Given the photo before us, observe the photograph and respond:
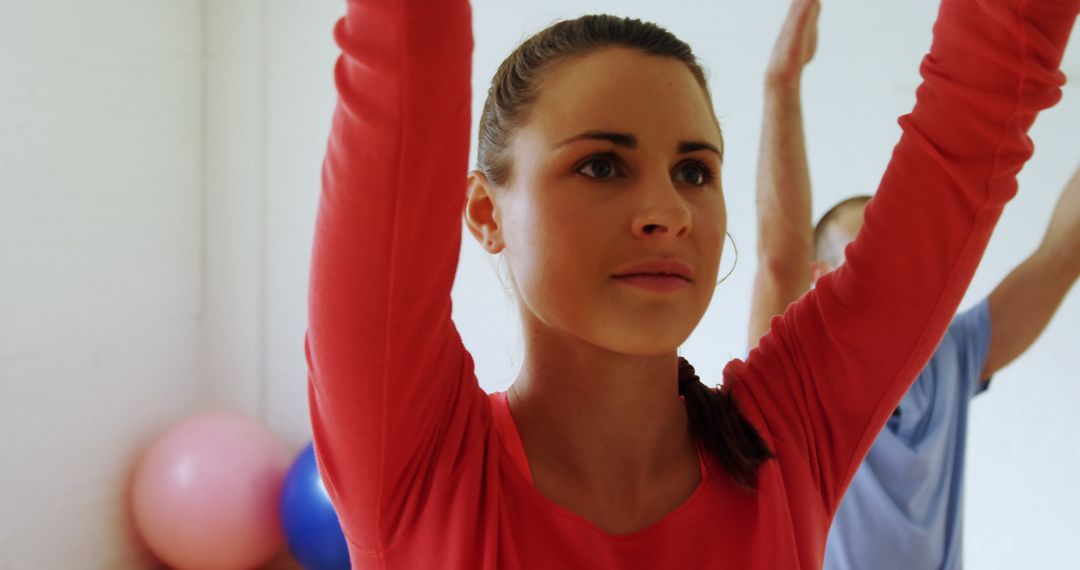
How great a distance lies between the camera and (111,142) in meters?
2.47

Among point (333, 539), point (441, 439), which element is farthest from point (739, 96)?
point (441, 439)

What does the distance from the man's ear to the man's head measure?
3.49ft

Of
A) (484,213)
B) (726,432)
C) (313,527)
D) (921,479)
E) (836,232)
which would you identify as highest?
(836,232)

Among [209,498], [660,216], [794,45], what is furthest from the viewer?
[209,498]

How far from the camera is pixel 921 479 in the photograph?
4.21 ft

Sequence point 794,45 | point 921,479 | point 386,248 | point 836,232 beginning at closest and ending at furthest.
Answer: point 386,248 < point 794,45 < point 921,479 < point 836,232

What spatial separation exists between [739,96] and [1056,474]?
155 centimetres

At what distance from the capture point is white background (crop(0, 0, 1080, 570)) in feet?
7.22

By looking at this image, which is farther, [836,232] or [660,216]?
[836,232]

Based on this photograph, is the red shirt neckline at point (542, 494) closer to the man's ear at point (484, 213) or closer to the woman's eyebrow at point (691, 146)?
the man's ear at point (484, 213)

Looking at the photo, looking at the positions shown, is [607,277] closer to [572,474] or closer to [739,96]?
[572,474]

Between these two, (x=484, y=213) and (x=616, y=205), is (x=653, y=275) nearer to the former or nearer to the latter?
(x=616, y=205)

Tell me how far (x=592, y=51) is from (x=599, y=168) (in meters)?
0.13

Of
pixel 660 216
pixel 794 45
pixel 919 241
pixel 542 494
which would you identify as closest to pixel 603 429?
pixel 542 494
